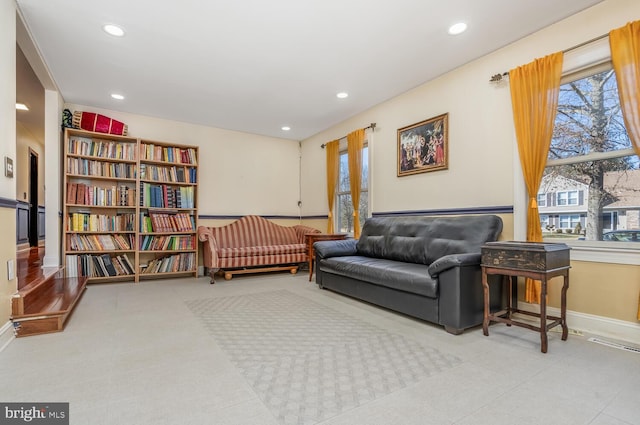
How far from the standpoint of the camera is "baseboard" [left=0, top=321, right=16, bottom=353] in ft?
6.94

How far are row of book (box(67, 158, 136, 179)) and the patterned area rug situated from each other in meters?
2.79

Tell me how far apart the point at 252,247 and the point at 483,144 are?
359 cm

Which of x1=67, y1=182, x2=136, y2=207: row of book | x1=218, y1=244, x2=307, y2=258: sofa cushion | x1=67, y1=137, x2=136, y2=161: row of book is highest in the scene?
x1=67, y1=137, x2=136, y2=161: row of book

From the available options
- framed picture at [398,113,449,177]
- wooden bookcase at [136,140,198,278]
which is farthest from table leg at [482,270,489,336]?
wooden bookcase at [136,140,198,278]

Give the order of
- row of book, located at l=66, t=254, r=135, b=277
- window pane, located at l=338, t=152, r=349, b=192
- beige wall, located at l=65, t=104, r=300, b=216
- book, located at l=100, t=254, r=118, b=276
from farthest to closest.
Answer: window pane, located at l=338, t=152, r=349, b=192 < beige wall, located at l=65, t=104, r=300, b=216 < book, located at l=100, t=254, r=118, b=276 < row of book, located at l=66, t=254, r=135, b=277

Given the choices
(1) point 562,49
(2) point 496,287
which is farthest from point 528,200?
(1) point 562,49

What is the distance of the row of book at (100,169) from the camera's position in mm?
4254

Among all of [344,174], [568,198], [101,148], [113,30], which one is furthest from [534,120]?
[101,148]

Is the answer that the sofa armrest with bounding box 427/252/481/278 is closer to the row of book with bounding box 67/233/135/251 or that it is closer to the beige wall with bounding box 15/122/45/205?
the row of book with bounding box 67/233/135/251

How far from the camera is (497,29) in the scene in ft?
8.96

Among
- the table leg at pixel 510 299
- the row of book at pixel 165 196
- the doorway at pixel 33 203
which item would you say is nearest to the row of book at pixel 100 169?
the row of book at pixel 165 196

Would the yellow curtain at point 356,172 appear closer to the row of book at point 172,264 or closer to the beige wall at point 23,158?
the row of book at point 172,264

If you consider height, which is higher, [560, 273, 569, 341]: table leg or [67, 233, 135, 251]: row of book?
[67, 233, 135, 251]: row of book

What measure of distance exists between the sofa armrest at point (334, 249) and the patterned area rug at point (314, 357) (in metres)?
0.94
